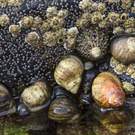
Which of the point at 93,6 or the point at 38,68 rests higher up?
the point at 93,6

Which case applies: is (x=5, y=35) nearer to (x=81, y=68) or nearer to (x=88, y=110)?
(x=81, y=68)

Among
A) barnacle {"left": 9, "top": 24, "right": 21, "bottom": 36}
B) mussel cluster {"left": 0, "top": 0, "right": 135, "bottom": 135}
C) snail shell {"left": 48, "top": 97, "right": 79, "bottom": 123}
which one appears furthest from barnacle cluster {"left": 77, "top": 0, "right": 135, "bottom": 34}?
snail shell {"left": 48, "top": 97, "right": 79, "bottom": 123}

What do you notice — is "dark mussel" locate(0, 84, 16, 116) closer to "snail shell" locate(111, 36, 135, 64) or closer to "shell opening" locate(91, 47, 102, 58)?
"shell opening" locate(91, 47, 102, 58)

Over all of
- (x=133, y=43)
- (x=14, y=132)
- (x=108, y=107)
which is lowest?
(x=14, y=132)

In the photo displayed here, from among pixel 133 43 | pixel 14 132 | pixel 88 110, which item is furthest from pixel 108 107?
pixel 14 132

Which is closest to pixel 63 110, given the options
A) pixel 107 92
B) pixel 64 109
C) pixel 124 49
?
pixel 64 109

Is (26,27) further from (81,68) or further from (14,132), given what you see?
(14,132)
